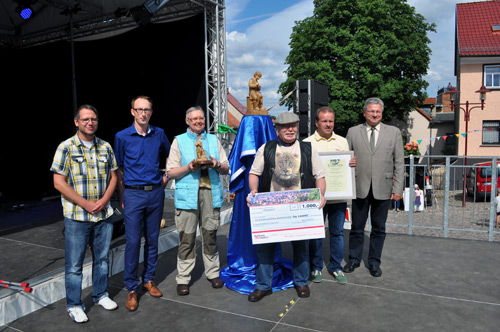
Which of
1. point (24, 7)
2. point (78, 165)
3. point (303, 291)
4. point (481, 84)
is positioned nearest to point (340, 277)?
point (303, 291)

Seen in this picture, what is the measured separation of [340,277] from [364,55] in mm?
16947

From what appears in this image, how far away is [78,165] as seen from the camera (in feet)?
9.53

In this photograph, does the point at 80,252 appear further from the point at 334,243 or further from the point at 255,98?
the point at 334,243

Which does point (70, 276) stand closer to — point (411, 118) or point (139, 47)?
point (139, 47)

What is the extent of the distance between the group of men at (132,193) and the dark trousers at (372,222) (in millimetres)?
1484

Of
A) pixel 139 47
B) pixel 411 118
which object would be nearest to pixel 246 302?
pixel 139 47

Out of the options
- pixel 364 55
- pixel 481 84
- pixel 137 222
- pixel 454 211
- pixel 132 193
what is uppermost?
pixel 364 55

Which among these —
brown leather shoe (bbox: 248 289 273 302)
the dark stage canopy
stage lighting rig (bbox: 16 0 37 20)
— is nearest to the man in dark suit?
brown leather shoe (bbox: 248 289 273 302)

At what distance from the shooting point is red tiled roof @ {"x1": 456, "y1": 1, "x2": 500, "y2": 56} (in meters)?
18.1

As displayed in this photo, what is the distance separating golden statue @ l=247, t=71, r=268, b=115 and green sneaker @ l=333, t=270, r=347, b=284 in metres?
1.79

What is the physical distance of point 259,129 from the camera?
3682 millimetres

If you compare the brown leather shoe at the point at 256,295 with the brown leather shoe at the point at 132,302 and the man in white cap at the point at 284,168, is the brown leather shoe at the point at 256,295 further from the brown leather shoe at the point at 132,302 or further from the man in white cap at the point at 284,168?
the brown leather shoe at the point at 132,302

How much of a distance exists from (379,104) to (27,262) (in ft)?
13.4

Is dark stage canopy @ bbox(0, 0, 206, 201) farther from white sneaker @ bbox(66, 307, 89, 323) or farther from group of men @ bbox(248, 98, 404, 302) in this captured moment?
white sneaker @ bbox(66, 307, 89, 323)
